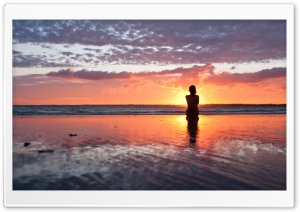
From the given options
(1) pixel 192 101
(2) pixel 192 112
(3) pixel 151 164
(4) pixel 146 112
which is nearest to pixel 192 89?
(1) pixel 192 101

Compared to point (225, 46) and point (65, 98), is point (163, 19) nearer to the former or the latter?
point (225, 46)

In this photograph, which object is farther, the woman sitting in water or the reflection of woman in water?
the woman sitting in water

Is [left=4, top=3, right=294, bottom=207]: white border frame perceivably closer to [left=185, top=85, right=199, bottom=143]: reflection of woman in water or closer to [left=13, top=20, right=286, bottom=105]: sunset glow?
[left=13, top=20, right=286, bottom=105]: sunset glow

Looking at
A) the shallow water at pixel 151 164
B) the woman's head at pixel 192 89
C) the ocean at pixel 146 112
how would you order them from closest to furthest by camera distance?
the shallow water at pixel 151 164 < the woman's head at pixel 192 89 < the ocean at pixel 146 112

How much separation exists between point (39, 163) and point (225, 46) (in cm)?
440

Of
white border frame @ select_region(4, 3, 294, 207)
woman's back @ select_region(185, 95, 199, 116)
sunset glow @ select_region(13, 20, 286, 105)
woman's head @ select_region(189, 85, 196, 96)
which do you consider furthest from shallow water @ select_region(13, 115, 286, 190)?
woman's back @ select_region(185, 95, 199, 116)

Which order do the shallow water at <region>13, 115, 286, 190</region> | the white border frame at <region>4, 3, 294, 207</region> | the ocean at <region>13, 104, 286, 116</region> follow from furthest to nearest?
the ocean at <region>13, 104, 286, 116</region> → the white border frame at <region>4, 3, 294, 207</region> → the shallow water at <region>13, 115, 286, 190</region>

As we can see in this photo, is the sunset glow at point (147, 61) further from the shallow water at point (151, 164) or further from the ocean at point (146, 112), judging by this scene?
the ocean at point (146, 112)

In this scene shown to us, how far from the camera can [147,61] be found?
7.41 metres

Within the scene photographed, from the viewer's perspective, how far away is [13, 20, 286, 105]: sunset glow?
5871mm

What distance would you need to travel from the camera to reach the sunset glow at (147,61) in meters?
5.87
